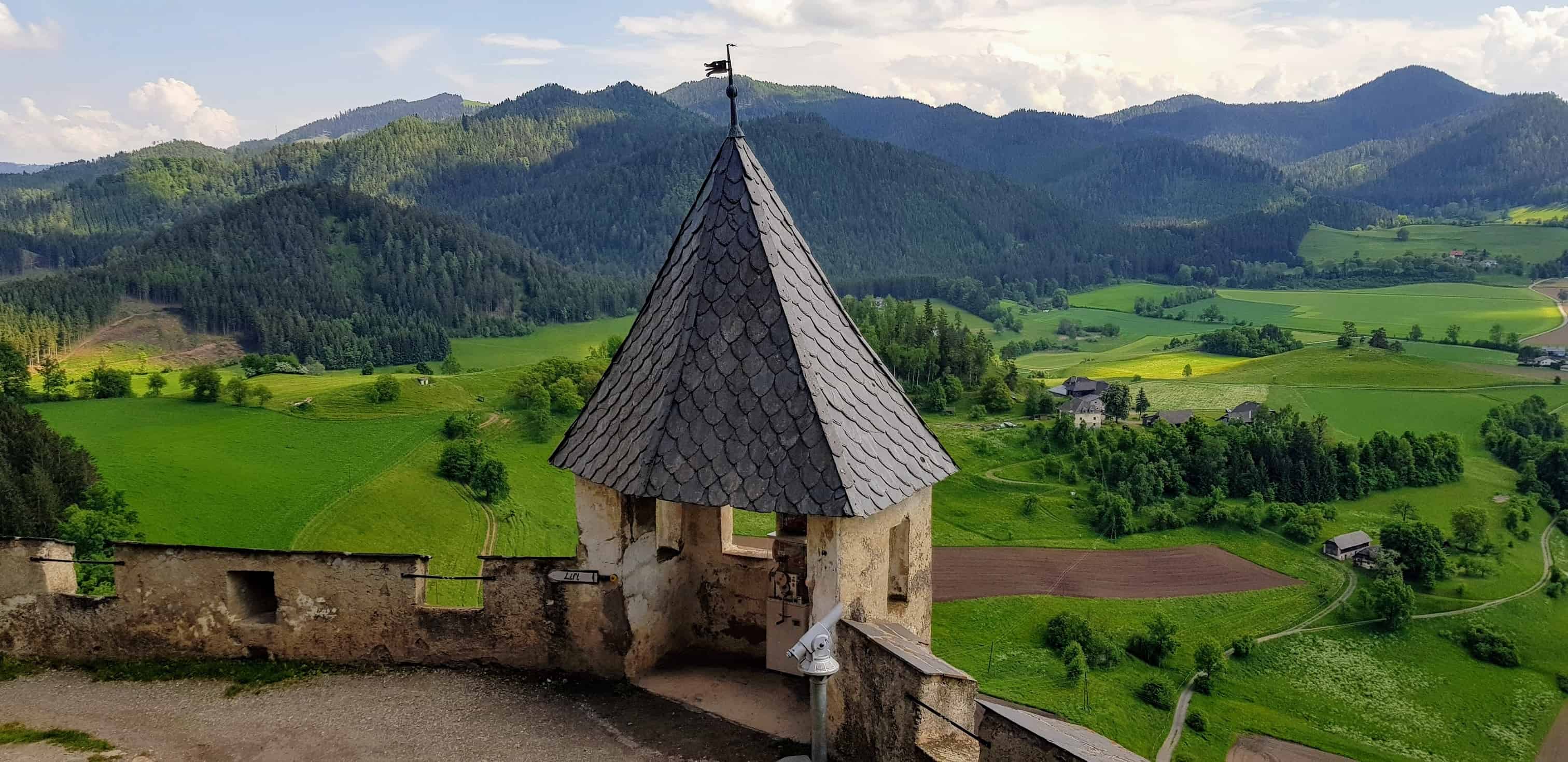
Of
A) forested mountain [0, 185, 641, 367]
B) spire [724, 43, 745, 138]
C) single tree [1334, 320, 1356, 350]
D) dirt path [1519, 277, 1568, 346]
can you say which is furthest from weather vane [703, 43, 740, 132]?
dirt path [1519, 277, 1568, 346]

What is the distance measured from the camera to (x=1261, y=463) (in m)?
96.0

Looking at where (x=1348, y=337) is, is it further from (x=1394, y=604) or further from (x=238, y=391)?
(x=238, y=391)

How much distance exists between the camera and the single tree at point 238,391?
3701 inches

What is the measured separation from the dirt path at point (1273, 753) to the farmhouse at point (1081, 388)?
67.5 m

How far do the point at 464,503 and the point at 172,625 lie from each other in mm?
68754

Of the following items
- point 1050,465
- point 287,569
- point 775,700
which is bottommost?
point 1050,465

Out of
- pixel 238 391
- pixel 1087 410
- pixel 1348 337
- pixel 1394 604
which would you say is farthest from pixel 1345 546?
pixel 238 391

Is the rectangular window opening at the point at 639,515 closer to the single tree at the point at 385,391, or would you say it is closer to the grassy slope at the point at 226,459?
the grassy slope at the point at 226,459

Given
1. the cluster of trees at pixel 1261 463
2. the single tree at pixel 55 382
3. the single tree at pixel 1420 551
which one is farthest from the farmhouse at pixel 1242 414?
the single tree at pixel 55 382

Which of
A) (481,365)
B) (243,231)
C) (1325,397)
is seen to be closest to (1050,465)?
(1325,397)

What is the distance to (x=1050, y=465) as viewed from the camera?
314ft

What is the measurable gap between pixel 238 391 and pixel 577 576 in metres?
95.6

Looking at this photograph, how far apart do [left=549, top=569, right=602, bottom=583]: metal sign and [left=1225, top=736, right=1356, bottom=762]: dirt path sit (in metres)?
49.0

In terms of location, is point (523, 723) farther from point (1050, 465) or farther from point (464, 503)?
point (1050, 465)
